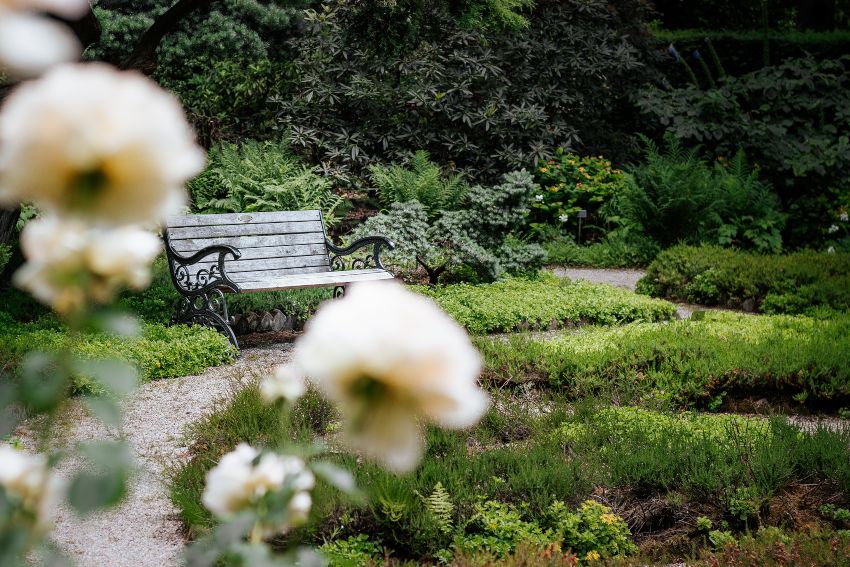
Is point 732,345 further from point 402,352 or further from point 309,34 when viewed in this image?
point 309,34

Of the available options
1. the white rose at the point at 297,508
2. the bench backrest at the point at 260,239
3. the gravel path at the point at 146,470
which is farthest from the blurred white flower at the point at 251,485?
the bench backrest at the point at 260,239

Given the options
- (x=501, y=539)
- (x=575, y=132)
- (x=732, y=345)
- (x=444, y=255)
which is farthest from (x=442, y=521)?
(x=575, y=132)

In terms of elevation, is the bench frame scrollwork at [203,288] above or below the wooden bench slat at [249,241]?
below

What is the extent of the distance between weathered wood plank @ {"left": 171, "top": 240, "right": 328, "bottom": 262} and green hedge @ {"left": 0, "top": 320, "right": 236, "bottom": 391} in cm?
101

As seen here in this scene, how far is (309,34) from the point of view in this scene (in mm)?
12195

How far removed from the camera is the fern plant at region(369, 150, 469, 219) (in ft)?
32.1

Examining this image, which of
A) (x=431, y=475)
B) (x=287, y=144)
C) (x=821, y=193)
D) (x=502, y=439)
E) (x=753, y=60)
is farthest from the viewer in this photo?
(x=753, y=60)

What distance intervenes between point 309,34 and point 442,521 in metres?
10.4

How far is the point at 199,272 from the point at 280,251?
0.98m

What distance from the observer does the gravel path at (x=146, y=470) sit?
3.08 metres

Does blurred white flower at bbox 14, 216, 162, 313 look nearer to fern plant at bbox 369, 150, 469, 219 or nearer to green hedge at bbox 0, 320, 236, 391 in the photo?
green hedge at bbox 0, 320, 236, 391

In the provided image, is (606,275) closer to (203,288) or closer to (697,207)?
(697,207)

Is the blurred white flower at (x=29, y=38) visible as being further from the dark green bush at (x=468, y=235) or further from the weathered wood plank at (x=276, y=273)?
the dark green bush at (x=468, y=235)

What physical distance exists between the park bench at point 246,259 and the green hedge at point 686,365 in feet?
6.44
